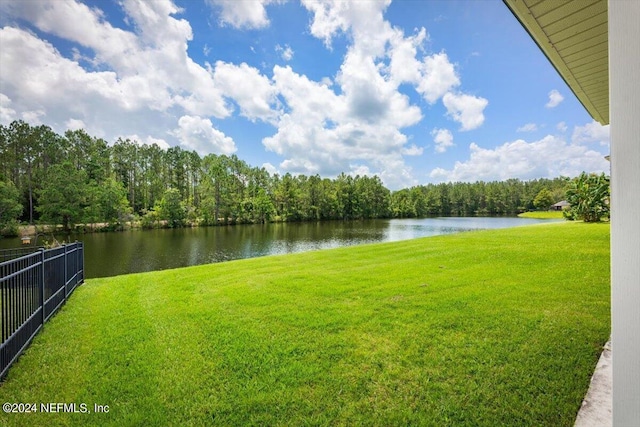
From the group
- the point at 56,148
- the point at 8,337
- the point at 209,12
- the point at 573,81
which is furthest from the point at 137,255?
the point at 56,148

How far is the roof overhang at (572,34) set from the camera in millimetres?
2205

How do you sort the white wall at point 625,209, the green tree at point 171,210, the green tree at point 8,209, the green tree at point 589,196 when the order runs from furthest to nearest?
the green tree at point 171,210
the green tree at point 8,209
the green tree at point 589,196
the white wall at point 625,209

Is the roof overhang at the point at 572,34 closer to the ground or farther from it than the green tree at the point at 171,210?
farther from it

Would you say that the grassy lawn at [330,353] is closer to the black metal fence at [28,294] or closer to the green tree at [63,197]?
the black metal fence at [28,294]

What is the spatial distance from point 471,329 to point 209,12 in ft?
32.8

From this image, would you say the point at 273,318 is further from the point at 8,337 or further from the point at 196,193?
the point at 196,193

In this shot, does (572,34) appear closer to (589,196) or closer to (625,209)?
(625,209)

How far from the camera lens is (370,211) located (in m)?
67.6

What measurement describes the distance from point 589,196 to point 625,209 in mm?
26061

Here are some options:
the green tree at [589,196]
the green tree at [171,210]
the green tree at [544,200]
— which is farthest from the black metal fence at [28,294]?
the green tree at [544,200]

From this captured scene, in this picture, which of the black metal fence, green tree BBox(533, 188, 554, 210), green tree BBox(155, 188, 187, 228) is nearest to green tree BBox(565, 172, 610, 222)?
the black metal fence

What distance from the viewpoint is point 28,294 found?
4223 mm

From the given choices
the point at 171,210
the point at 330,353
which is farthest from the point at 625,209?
the point at 171,210

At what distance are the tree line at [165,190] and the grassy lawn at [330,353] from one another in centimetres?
2696
